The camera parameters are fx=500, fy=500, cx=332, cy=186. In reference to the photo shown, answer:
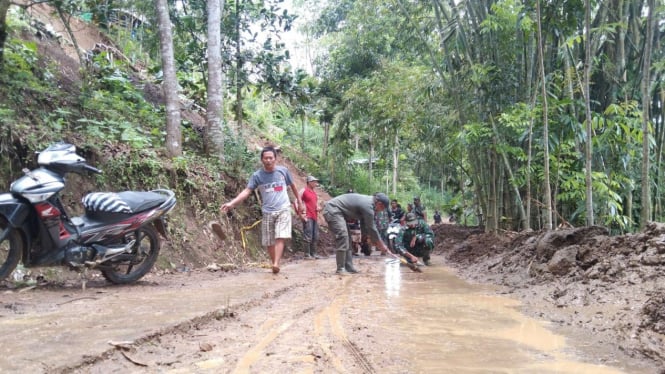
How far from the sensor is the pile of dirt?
307cm

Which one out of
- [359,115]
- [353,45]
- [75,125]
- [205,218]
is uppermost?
[353,45]

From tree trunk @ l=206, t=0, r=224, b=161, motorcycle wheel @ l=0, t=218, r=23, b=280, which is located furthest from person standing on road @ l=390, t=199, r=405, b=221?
motorcycle wheel @ l=0, t=218, r=23, b=280

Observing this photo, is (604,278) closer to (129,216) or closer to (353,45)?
(129,216)

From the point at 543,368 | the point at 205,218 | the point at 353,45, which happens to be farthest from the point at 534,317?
the point at 353,45

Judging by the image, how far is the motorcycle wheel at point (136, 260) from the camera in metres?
4.72

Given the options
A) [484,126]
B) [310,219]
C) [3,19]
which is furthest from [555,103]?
[3,19]

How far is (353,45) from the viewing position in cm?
1819

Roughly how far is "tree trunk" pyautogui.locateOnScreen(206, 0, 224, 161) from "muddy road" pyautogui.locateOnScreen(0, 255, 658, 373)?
4046 millimetres

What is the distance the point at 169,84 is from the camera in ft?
24.7

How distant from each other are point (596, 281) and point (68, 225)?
4.65m

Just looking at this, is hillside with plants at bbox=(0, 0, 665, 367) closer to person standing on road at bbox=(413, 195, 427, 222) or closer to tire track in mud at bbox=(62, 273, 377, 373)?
tire track in mud at bbox=(62, 273, 377, 373)

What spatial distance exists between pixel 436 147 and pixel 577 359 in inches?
520

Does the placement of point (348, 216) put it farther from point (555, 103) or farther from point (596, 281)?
point (555, 103)

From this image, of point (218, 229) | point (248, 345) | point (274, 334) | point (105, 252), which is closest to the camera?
point (248, 345)
